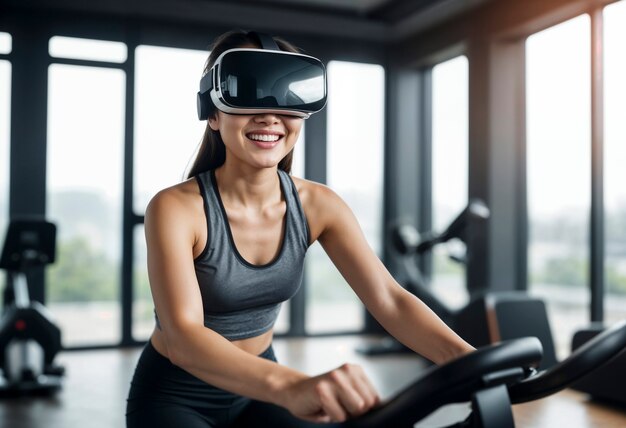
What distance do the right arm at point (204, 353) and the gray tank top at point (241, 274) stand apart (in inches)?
2.0

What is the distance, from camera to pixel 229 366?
2.78ft

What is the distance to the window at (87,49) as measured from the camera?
473cm

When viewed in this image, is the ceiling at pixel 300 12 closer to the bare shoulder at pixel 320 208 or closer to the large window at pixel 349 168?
the large window at pixel 349 168

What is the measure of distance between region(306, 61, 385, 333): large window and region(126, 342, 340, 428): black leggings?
166 inches

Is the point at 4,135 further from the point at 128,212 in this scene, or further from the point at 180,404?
the point at 180,404

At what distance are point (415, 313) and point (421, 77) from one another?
474cm

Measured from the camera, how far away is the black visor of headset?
1.04 metres

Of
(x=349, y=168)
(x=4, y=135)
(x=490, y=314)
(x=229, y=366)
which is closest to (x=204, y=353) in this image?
(x=229, y=366)

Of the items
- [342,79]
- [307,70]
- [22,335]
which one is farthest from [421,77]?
[307,70]

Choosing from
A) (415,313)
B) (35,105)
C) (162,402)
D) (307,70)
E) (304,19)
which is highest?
(304,19)

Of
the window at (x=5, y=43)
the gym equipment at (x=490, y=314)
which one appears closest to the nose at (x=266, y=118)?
the gym equipment at (x=490, y=314)

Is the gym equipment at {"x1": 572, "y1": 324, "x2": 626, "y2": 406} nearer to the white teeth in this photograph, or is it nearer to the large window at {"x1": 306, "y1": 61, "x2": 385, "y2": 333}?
the large window at {"x1": 306, "y1": 61, "x2": 385, "y2": 333}

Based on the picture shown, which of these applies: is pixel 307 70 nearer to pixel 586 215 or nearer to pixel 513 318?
pixel 513 318

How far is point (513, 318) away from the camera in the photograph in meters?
3.65
